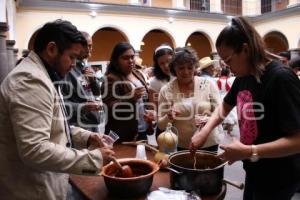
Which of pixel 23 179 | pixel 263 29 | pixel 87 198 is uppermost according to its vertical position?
pixel 263 29

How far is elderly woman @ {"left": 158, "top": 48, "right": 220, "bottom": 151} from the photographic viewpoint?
2.82 meters

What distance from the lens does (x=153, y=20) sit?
17.0 metres

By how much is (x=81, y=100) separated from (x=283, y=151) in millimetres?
2084

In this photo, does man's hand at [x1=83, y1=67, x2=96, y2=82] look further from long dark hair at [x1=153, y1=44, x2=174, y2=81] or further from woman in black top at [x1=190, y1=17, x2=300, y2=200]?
woman in black top at [x1=190, y1=17, x2=300, y2=200]

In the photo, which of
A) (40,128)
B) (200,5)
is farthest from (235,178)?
(200,5)

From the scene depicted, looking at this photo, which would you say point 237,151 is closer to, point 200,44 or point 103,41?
point 103,41

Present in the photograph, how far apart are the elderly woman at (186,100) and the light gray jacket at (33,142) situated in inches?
53.2

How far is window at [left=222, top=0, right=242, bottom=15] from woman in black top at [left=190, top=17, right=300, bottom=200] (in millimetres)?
21359

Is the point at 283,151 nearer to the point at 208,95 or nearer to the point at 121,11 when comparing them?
the point at 208,95

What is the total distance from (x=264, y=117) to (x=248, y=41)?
15.8 inches

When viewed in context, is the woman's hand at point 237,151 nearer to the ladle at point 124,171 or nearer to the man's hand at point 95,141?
the ladle at point 124,171

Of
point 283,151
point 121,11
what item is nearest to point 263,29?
point 121,11

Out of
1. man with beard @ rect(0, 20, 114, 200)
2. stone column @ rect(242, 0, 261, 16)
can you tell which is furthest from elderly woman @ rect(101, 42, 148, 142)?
stone column @ rect(242, 0, 261, 16)

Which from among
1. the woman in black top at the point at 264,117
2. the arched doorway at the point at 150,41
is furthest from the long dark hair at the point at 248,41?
the arched doorway at the point at 150,41
